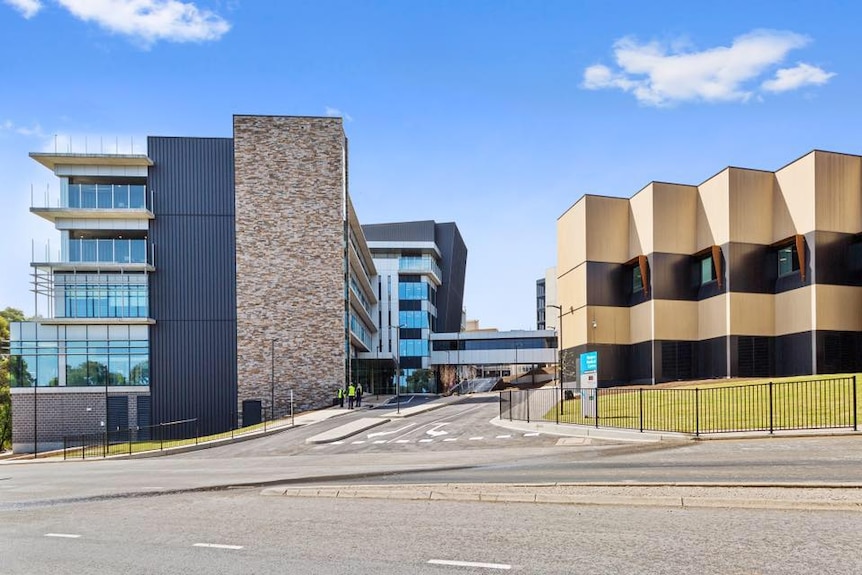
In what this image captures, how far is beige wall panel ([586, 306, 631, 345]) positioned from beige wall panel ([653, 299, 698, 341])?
3986mm

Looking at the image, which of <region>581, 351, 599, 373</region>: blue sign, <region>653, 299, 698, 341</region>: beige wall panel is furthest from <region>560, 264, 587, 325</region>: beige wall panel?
<region>581, 351, 599, 373</region>: blue sign

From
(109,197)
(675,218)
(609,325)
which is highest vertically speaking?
(109,197)

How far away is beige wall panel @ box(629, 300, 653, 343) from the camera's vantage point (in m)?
52.9

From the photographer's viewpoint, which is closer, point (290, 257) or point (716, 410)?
point (716, 410)

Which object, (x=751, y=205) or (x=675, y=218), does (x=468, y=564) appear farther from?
(x=675, y=218)

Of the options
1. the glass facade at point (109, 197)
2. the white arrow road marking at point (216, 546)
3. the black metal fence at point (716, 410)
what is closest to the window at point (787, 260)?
the black metal fence at point (716, 410)

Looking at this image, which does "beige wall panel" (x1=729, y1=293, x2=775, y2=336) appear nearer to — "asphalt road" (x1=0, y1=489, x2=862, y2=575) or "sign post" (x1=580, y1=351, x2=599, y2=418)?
"sign post" (x1=580, y1=351, x2=599, y2=418)

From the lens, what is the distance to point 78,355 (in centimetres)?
5419

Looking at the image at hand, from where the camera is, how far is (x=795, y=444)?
17.9m

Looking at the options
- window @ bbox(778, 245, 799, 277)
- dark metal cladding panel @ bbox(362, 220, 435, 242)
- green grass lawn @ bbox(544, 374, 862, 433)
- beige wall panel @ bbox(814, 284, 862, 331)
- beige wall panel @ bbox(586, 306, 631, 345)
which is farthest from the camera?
dark metal cladding panel @ bbox(362, 220, 435, 242)

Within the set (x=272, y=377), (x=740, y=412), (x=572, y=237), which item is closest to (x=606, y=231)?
(x=572, y=237)

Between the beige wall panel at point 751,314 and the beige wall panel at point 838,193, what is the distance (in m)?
6.04

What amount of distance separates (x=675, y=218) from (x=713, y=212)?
2719 mm

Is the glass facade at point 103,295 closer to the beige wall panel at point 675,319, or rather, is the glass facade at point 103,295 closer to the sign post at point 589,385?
the beige wall panel at point 675,319
